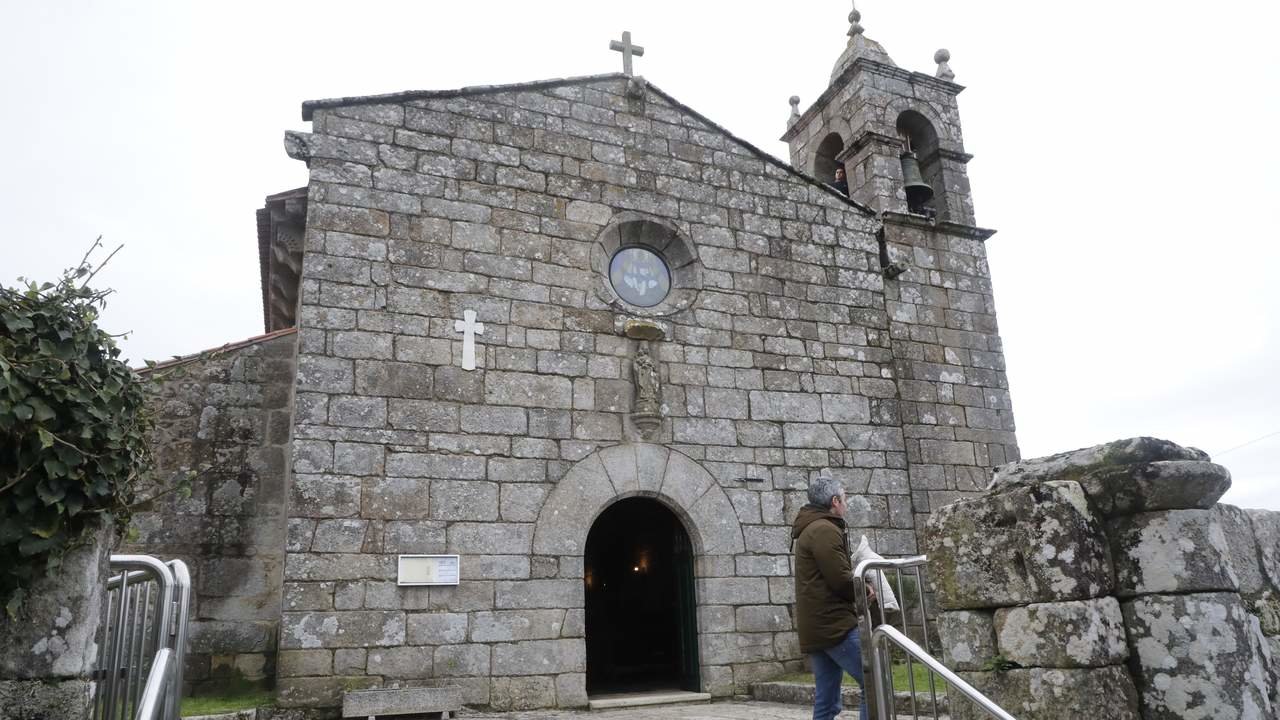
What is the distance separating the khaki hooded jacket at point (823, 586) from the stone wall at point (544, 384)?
307cm

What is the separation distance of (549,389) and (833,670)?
3.79 metres

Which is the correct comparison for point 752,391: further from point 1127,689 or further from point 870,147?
point 1127,689

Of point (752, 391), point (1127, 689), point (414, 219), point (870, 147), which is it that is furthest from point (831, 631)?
point (870, 147)

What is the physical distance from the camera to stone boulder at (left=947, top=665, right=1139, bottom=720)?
8.78 ft

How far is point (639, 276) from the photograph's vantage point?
26.9 ft

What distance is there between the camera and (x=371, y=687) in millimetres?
6109

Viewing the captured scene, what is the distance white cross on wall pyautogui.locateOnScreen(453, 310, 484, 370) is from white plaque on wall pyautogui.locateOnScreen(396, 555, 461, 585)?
1525mm

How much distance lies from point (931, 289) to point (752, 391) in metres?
2.66

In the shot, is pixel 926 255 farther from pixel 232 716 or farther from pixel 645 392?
pixel 232 716

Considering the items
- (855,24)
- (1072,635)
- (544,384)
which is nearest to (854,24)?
(855,24)

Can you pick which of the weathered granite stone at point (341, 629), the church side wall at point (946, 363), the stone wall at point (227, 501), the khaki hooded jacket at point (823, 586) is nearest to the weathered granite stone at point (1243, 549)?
the khaki hooded jacket at point (823, 586)

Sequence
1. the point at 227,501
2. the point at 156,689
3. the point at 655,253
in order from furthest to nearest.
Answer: the point at 655,253 < the point at 227,501 < the point at 156,689

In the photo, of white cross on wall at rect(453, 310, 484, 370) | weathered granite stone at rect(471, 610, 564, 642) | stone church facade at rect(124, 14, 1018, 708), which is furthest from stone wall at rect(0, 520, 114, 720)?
white cross on wall at rect(453, 310, 484, 370)

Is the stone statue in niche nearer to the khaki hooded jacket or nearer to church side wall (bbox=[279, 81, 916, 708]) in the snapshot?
church side wall (bbox=[279, 81, 916, 708])
